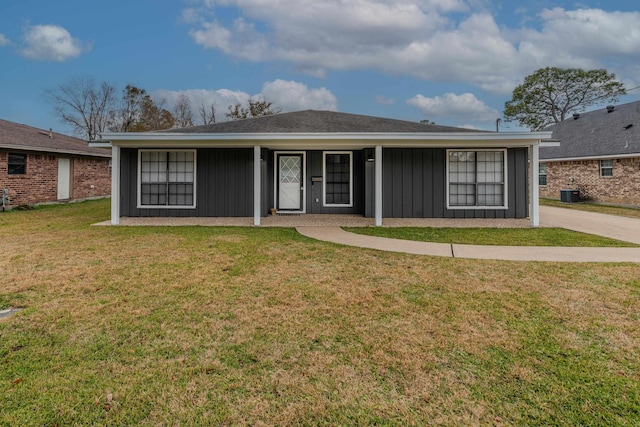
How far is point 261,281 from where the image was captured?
4.31m

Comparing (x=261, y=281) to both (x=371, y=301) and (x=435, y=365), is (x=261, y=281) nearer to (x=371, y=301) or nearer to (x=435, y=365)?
(x=371, y=301)

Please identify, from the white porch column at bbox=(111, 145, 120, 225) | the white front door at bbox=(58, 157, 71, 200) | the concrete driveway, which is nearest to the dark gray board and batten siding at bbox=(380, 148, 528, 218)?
the concrete driveway

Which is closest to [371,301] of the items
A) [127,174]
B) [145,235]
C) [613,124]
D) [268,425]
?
[268,425]

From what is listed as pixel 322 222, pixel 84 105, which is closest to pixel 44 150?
pixel 322 222

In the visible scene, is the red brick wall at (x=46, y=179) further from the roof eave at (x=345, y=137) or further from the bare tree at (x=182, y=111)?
the bare tree at (x=182, y=111)

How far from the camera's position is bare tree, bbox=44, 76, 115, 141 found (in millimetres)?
30906

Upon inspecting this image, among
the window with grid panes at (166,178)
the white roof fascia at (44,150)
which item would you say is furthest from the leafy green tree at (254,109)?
the window with grid panes at (166,178)

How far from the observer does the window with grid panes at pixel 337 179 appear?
11.5 metres

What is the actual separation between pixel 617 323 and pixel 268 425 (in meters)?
3.11

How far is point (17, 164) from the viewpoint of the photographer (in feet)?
44.8

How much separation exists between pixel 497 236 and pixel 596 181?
45.8ft

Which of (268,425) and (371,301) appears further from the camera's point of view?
(371,301)

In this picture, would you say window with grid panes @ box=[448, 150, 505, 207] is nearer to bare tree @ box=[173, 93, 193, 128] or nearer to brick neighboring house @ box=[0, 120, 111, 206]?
brick neighboring house @ box=[0, 120, 111, 206]

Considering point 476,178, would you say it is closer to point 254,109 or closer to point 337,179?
point 337,179
